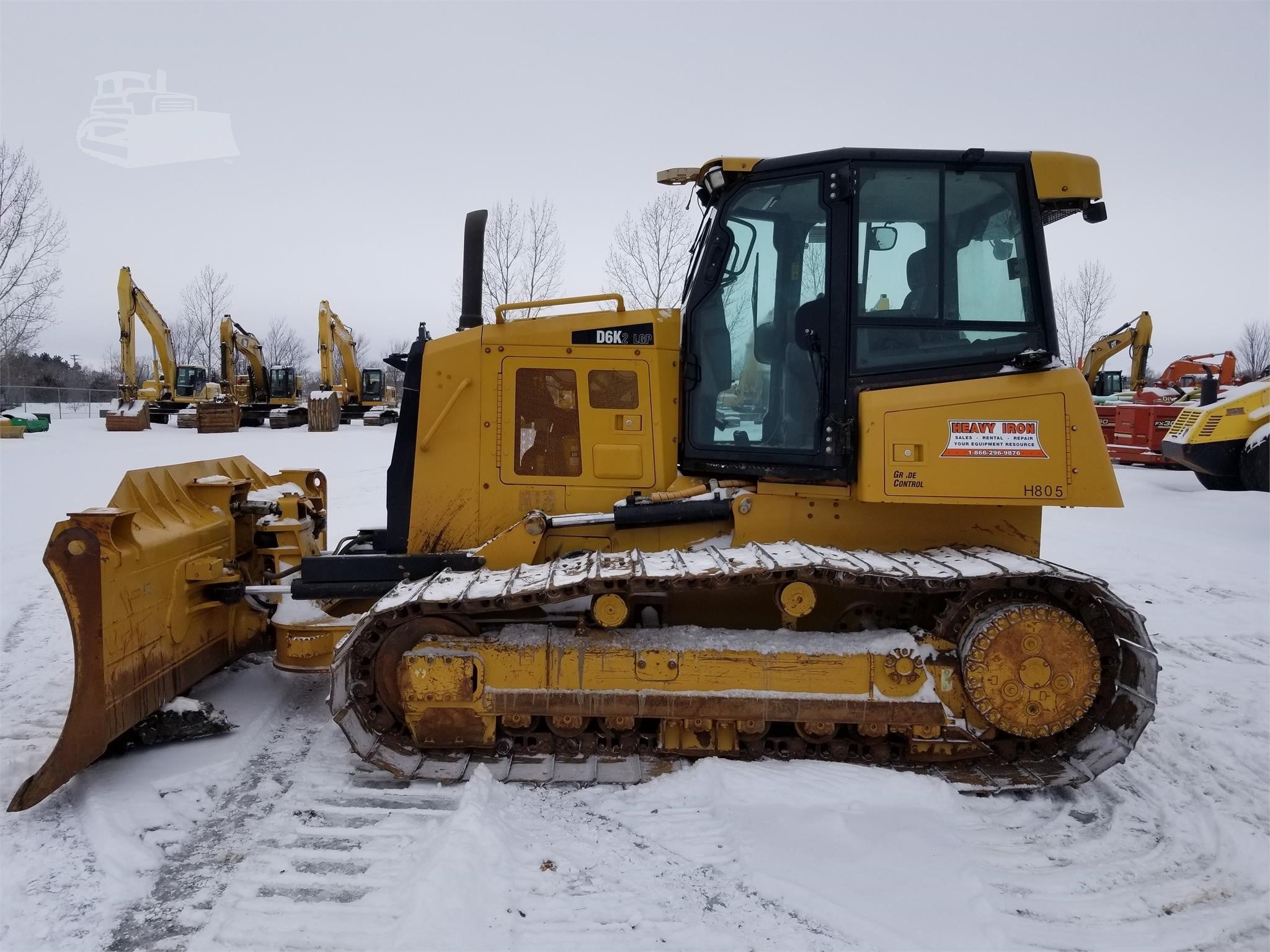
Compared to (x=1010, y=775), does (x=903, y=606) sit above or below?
above

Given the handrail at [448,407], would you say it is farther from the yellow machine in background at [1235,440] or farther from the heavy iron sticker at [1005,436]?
the yellow machine in background at [1235,440]

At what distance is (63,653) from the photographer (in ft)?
17.8

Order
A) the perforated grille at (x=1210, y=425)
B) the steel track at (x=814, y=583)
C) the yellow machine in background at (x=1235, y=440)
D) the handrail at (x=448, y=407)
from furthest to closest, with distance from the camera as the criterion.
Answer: the perforated grille at (x=1210, y=425) < the yellow machine in background at (x=1235, y=440) < the handrail at (x=448, y=407) < the steel track at (x=814, y=583)

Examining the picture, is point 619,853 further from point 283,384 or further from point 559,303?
point 283,384

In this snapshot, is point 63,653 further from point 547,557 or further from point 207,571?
point 547,557

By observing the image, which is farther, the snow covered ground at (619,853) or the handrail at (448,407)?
the handrail at (448,407)

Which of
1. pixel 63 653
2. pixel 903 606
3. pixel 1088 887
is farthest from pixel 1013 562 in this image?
pixel 63 653

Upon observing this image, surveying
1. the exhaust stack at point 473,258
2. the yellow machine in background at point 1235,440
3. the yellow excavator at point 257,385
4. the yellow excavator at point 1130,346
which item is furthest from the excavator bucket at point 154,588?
the yellow excavator at point 257,385

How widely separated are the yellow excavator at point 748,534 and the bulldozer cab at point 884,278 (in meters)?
0.01

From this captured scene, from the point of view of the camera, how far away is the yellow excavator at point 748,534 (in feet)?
12.0

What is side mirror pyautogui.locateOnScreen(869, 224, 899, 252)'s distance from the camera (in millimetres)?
3891

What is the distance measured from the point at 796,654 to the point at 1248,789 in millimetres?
2424

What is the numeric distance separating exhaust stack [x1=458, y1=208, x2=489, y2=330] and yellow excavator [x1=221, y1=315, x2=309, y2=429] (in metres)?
27.5

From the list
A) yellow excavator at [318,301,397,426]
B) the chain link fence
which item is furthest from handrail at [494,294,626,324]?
the chain link fence
